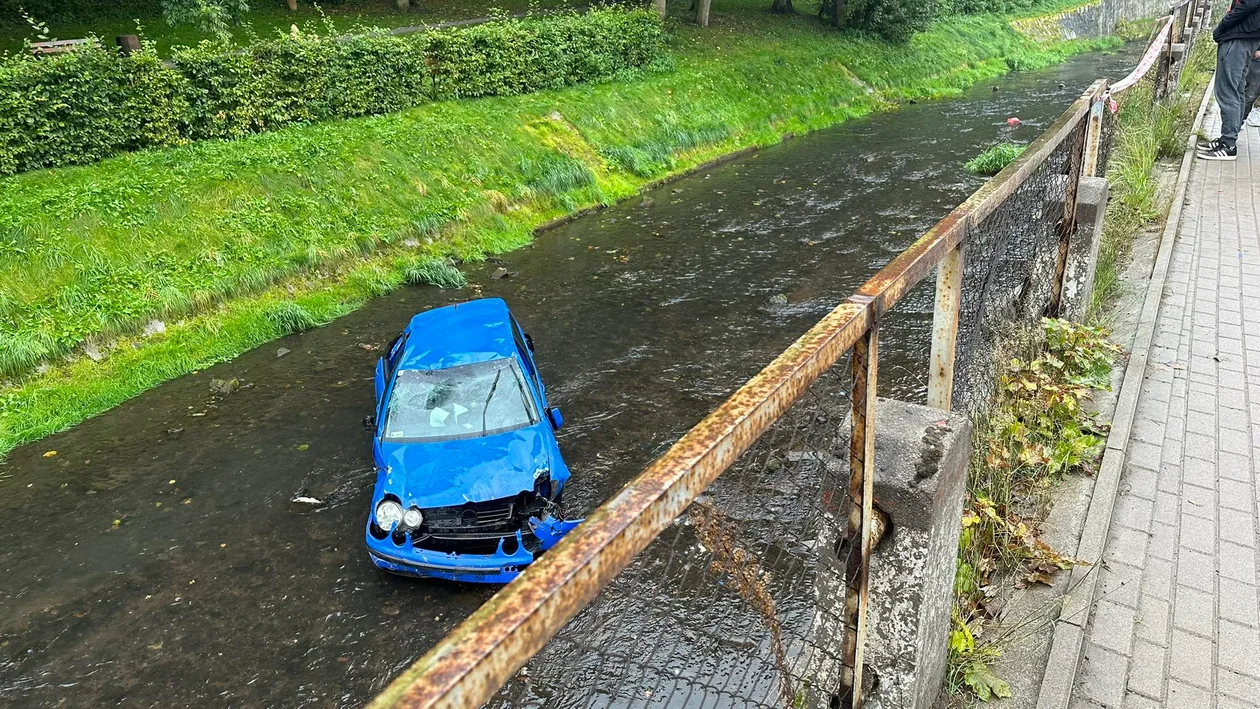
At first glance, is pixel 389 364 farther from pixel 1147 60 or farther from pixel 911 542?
pixel 1147 60

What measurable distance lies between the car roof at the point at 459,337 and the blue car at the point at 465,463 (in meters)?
0.01

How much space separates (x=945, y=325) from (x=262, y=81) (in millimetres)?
15493

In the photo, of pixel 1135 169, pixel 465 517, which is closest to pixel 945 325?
pixel 465 517

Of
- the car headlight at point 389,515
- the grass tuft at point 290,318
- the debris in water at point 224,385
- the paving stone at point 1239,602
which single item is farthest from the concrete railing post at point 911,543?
the grass tuft at point 290,318

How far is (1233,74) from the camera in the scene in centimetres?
1102

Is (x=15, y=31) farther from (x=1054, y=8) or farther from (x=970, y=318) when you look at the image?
(x=1054, y=8)

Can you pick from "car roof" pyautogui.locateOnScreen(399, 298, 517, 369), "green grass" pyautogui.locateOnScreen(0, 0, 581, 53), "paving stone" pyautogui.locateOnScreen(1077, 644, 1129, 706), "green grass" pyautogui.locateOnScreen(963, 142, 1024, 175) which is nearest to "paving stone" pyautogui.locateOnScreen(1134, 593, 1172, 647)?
"paving stone" pyautogui.locateOnScreen(1077, 644, 1129, 706)

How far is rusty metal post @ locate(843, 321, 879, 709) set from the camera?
2482 mm

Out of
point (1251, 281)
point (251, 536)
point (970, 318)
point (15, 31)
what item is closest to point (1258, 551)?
point (970, 318)

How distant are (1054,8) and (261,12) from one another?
42693mm

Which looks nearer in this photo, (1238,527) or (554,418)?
(1238,527)

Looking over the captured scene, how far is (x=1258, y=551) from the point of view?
168 inches

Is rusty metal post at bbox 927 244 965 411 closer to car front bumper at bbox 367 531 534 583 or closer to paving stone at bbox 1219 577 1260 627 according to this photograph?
paving stone at bbox 1219 577 1260 627

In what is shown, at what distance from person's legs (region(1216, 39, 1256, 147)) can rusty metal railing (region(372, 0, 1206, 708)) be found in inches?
387
